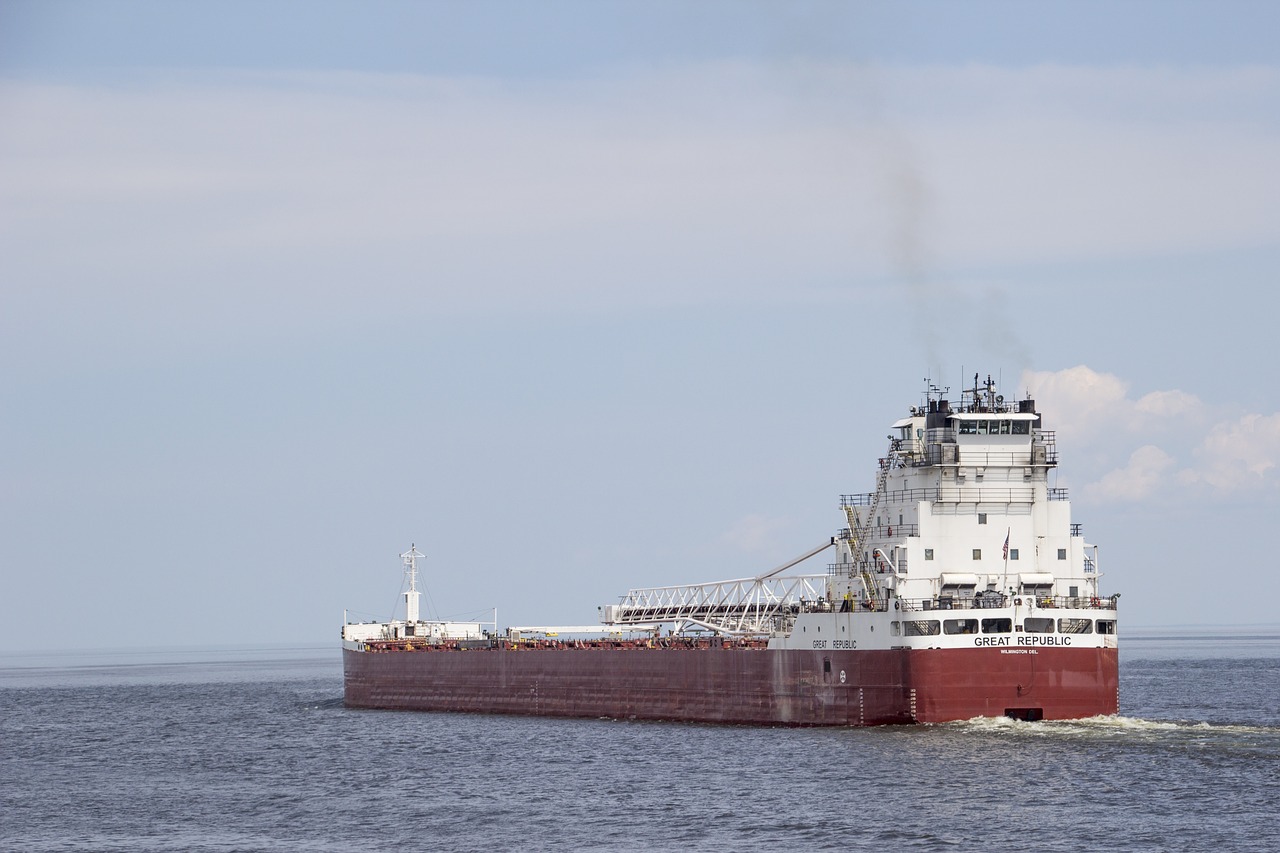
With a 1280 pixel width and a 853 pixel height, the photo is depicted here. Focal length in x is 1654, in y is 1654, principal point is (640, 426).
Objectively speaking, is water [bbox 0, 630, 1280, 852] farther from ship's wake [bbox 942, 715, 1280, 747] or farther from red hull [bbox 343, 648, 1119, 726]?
red hull [bbox 343, 648, 1119, 726]

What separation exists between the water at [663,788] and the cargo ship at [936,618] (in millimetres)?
1236

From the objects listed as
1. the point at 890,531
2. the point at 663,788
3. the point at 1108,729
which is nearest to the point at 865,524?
the point at 890,531

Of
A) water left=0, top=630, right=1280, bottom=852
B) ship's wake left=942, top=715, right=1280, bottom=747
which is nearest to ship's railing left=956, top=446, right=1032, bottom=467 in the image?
ship's wake left=942, top=715, right=1280, bottom=747

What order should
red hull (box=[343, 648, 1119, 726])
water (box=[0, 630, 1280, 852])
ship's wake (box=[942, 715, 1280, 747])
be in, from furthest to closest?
red hull (box=[343, 648, 1119, 726]), ship's wake (box=[942, 715, 1280, 747]), water (box=[0, 630, 1280, 852])

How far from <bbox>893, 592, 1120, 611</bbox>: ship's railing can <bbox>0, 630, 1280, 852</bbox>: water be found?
3.85 metres

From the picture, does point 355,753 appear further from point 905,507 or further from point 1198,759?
point 1198,759

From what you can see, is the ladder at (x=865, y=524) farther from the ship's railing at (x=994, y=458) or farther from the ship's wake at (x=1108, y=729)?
the ship's wake at (x=1108, y=729)

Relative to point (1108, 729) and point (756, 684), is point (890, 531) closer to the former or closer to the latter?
point (756, 684)

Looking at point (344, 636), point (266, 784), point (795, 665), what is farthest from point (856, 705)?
point (344, 636)

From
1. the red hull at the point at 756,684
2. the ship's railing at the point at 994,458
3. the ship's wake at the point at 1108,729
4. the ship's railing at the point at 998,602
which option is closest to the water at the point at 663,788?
the ship's wake at the point at 1108,729

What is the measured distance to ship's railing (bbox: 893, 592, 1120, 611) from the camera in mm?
54000

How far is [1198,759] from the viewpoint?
47719 millimetres

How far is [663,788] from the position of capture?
153ft

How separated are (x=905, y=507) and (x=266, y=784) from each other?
928 inches
